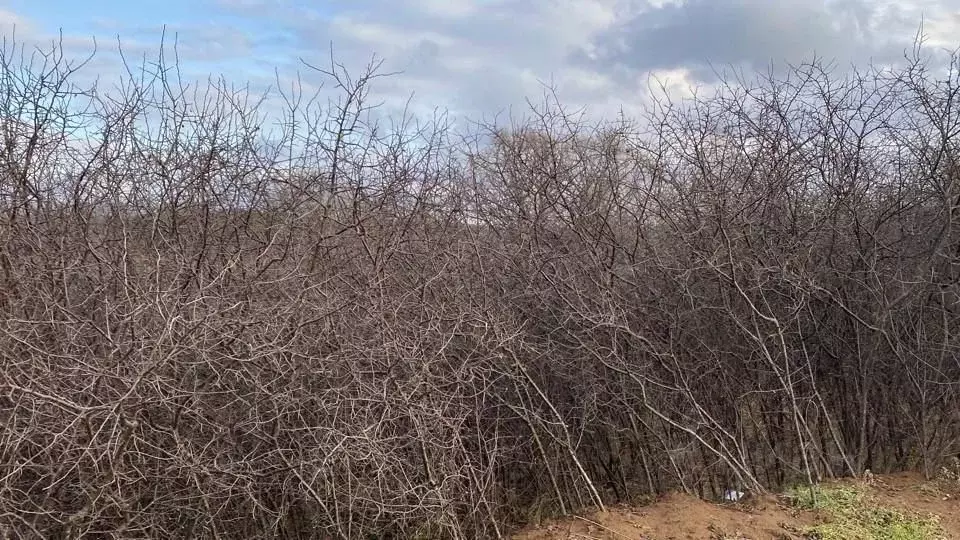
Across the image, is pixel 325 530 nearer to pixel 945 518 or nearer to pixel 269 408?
pixel 269 408

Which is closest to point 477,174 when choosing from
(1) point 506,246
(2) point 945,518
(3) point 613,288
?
(1) point 506,246

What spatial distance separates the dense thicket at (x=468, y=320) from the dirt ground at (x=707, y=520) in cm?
45

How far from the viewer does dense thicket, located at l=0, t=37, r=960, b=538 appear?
12.6ft

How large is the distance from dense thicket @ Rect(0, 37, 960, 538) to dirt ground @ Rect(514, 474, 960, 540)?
0.45 m

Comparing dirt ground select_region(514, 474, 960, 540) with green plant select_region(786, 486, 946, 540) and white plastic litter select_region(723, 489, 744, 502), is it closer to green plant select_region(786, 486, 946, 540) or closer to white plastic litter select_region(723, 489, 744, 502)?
green plant select_region(786, 486, 946, 540)

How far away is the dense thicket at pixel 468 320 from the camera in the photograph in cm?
383

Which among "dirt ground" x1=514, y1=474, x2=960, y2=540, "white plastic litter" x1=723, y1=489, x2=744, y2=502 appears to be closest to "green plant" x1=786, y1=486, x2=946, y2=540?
"dirt ground" x1=514, y1=474, x2=960, y2=540

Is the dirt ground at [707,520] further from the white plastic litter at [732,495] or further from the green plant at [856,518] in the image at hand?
the white plastic litter at [732,495]

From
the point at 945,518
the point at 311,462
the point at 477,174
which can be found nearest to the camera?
the point at 311,462

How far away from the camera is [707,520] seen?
4652 mm

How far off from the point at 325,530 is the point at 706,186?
373 centimetres

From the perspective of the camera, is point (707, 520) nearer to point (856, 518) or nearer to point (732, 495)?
point (732, 495)

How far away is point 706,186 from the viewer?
5.46 meters

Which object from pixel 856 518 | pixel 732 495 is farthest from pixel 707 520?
pixel 856 518
